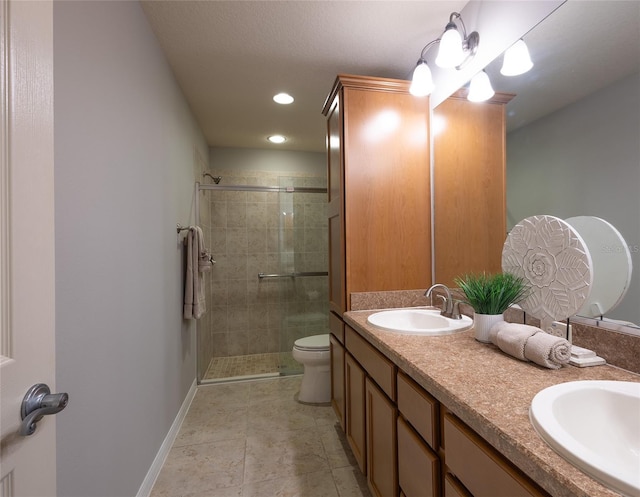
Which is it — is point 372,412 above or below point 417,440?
below

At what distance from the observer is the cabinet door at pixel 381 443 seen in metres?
1.12

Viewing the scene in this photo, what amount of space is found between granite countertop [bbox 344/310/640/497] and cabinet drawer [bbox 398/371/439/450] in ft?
0.14

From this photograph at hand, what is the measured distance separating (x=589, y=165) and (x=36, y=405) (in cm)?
157

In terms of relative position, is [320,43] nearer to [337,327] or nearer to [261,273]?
[337,327]

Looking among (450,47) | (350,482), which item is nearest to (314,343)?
(350,482)

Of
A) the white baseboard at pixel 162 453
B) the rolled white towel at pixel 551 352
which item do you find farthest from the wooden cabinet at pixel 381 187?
the white baseboard at pixel 162 453

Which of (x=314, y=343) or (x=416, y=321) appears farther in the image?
(x=314, y=343)

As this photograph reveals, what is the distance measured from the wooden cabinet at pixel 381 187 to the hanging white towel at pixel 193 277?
45.2 inches

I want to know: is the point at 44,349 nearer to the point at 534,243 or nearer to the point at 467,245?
the point at 534,243

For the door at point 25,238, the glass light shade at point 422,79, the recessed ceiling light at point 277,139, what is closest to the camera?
the door at point 25,238

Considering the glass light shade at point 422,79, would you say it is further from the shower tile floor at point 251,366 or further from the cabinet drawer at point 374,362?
the shower tile floor at point 251,366

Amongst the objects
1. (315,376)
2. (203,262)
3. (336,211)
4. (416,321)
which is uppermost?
(336,211)

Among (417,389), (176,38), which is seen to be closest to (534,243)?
(417,389)

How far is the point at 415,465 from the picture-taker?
0.96 meters
